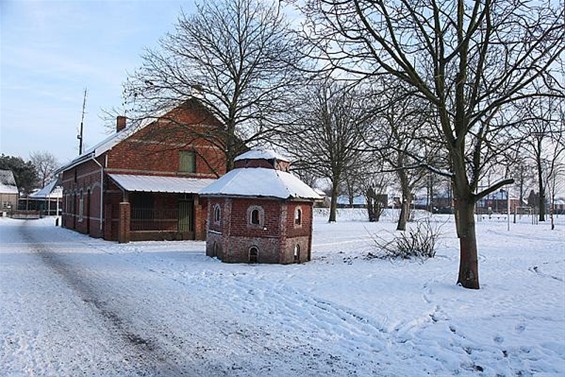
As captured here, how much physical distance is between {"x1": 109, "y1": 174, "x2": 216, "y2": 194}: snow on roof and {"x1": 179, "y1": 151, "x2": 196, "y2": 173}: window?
0.66 m

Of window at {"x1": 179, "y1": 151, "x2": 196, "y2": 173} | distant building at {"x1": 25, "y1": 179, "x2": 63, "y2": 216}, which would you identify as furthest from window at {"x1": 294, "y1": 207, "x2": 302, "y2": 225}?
distant building at {"x1": 25, "y1": 179, "x2": 63, "y2": 216}

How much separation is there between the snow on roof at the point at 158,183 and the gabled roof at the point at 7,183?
172 ft

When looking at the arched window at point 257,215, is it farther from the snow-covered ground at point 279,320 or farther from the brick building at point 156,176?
the brick building at point 156,176

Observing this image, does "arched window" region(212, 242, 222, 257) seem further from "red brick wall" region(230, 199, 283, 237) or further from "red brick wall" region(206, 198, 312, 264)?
"red brick wall" region(230, 199, 283, 237)

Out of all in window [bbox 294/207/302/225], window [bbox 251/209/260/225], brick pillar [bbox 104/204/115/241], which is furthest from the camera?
brick pillar [bbox 104/204/115/241]

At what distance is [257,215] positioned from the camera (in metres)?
16.7

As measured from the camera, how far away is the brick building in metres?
24.7

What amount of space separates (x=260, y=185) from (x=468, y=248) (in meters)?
7.40

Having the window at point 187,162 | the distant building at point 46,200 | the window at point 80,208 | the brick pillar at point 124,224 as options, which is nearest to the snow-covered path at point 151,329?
the brick pillar at point 124,224

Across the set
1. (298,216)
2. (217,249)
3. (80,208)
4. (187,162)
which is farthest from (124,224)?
(298,216)

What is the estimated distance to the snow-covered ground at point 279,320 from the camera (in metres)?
6.55

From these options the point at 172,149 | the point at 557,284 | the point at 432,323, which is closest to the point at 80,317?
the point at 432,323

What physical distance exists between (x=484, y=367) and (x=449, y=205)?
81154 mm

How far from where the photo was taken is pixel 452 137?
458 inches
